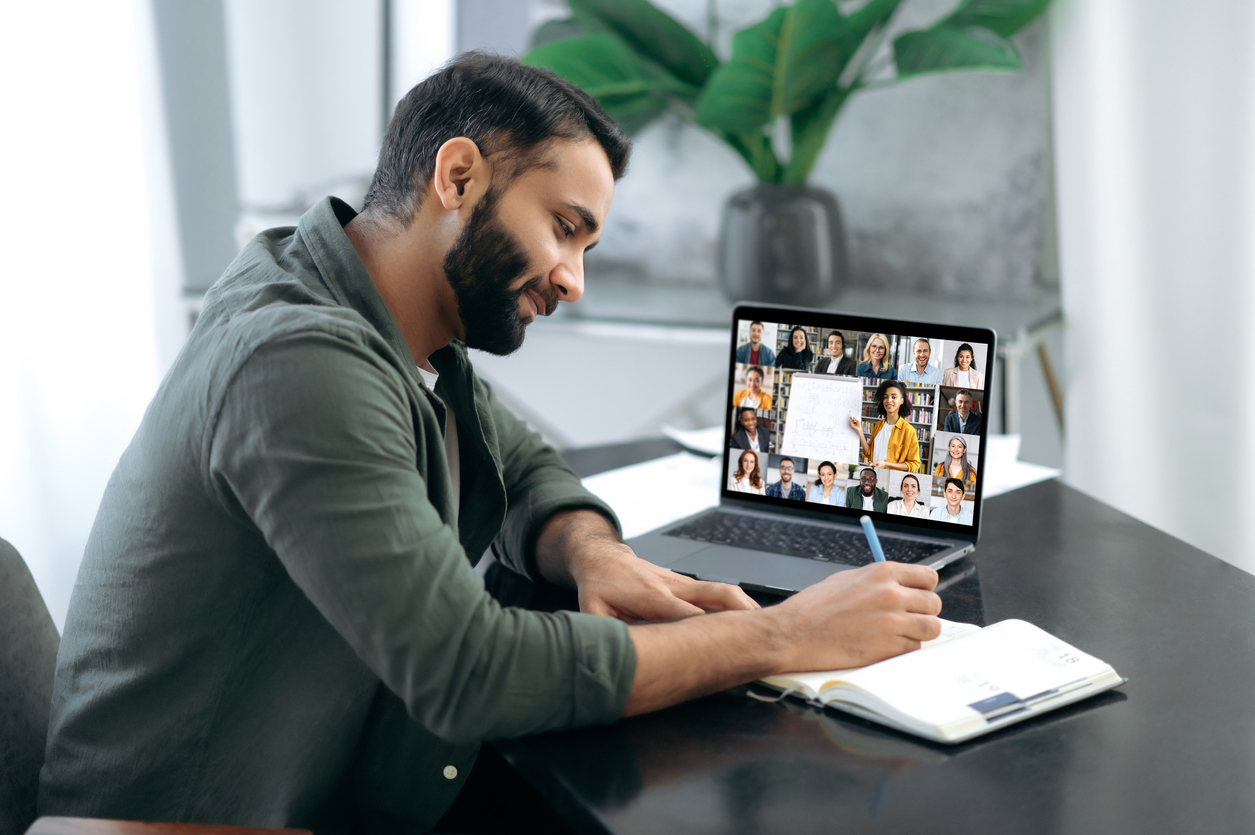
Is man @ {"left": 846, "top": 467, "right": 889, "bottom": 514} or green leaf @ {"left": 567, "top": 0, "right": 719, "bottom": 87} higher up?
green leaf @ {"left": 567, "top": 0, "right": 719, "bottom": 87}

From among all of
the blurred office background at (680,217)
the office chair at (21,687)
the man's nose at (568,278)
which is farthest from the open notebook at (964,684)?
the blurred office background at (680,217)

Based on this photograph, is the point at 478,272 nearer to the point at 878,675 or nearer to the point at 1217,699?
the point at 878,675

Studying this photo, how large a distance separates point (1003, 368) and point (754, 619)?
4.16 feet

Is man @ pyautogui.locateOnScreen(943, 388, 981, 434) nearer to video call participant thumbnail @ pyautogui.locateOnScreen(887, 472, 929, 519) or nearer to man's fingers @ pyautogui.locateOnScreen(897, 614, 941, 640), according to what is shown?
video call participant thumbnail @ pyautogui.locateOnScreen(887, 472, 929, 519)

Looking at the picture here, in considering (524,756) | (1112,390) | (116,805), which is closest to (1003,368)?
(1112,390)

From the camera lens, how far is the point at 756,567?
3.26 ft

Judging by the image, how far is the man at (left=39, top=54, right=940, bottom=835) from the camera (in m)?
0.68

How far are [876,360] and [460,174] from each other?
0.47 meters

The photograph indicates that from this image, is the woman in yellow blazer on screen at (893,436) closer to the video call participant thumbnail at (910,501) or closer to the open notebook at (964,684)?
the video call participant thumbnail at (910,501)

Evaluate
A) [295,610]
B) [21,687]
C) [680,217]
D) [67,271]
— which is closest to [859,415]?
[295,610]

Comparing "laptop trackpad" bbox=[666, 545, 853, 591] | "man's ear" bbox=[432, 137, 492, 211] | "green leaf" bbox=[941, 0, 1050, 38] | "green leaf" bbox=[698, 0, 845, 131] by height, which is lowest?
"laptop trackpad" bbox=[666, 545, 853, 591]

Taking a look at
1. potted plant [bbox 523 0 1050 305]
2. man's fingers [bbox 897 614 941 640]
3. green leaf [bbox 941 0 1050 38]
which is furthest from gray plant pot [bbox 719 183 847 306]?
man's fingers [bbox 897 614 941 640]

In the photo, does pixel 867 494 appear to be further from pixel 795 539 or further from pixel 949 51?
pixel 949 51

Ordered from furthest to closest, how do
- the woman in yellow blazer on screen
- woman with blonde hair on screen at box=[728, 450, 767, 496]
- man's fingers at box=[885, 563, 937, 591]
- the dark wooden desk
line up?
woman with blonde hair on screen at box=[728, 450, 767, 496]
the woman in yellow blazer on screen
man's fingers at box=[885, 563, 937, 591]
the dark wooden desk
